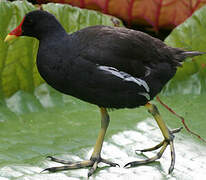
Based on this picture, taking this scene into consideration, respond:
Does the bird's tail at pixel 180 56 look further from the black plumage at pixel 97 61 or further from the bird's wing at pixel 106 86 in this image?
the bird's wing at pixel 106 86

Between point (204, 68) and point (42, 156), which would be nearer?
point (42, 156)

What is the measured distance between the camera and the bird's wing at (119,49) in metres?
1.54

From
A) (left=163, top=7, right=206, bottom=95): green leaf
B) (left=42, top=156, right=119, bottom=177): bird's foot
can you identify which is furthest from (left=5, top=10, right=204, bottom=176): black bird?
(left=163, top=7, right=206, bottom=95): green leaf

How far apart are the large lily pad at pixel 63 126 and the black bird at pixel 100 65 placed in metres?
0.06

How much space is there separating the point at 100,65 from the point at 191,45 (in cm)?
83

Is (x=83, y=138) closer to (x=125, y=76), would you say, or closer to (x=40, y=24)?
(x=125, y=76)

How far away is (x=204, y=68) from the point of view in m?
2.26

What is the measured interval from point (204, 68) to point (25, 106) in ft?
2.87

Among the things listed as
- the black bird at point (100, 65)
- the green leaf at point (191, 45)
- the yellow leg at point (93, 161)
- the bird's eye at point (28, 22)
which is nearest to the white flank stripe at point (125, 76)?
the black bird at point (100, 65)

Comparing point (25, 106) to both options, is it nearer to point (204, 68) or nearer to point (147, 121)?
point (147, 121)

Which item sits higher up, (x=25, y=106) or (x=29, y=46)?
(x=29, y=46)

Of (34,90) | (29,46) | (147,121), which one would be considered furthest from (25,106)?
(147,121)

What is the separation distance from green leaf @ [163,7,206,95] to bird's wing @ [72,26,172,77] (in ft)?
1.86

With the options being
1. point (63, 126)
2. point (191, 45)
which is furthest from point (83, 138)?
point (191, 45)
